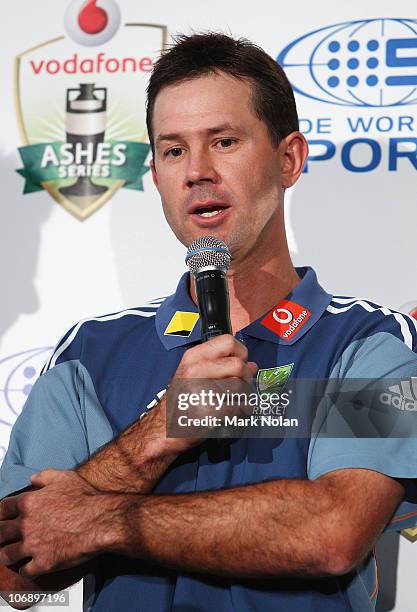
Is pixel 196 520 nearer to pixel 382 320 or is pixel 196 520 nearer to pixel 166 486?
pixel 166 486

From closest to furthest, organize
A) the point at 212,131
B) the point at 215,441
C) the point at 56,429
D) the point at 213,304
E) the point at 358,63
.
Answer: the point at 213,304 < the point at 215,441 < the point at 56,429 < the point at 212,131 < the point at 358,63

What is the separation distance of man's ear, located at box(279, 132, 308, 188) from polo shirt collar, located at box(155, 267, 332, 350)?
236 mm

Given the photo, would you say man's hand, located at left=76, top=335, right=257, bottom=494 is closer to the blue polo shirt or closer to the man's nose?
the blue polo shirt

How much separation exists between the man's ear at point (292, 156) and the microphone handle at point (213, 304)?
0.66m

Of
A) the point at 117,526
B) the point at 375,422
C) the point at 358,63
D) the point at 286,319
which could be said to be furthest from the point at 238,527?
the point at 358,63

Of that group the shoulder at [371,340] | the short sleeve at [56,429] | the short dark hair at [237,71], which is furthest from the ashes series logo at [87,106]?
the shoulder at [371,340]

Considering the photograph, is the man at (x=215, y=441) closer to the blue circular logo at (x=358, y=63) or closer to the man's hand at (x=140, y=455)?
the man's hand at (x=140, y=455)

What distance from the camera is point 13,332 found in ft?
8.39

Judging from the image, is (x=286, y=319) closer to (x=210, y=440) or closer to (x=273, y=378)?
(x=273, y=378)

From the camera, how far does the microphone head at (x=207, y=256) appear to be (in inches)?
64.6

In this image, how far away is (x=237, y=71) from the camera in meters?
2.10

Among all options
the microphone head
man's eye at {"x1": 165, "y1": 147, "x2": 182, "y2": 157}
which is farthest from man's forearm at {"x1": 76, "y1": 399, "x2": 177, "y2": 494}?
man's eye at {"x1": 165, "y1": 147, "x2": 182, "y2": 157}

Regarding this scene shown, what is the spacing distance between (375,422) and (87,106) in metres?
1.36

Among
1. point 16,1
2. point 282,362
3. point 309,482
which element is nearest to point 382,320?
point 282,362
